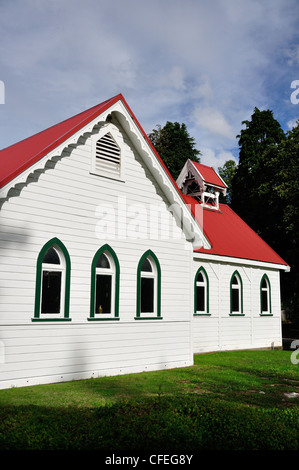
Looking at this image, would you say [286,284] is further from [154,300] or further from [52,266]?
[52,266]

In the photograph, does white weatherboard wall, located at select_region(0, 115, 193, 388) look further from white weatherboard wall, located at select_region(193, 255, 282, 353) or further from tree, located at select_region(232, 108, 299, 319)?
tree, located at select_region(232, 108, 299, 319)

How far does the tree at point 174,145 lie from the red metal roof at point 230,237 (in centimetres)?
1830

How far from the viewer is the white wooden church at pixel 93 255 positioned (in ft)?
34.3

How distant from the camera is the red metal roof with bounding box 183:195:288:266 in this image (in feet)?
67.7

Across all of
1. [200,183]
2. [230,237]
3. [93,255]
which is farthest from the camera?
[200,183]

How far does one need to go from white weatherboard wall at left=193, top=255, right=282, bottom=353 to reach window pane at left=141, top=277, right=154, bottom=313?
500 cm

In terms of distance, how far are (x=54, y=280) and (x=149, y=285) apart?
3.58 meters

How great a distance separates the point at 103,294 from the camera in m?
12.4

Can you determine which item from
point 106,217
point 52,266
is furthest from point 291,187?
point 52,266

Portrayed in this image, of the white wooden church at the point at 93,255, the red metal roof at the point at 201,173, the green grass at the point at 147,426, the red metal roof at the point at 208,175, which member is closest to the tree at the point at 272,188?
the red metal roof at the point at 201,173

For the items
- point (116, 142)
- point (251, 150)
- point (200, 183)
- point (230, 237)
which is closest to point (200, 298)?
point (230, 237)

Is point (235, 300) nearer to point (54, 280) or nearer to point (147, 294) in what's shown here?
point (147, 294)

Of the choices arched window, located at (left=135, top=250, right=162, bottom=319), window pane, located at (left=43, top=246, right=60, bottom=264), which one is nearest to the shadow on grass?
window pane, located at (left=43, top=246, right=60, bottom=264)

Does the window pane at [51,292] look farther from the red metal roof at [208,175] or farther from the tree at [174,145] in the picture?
the tree at [174,145]
